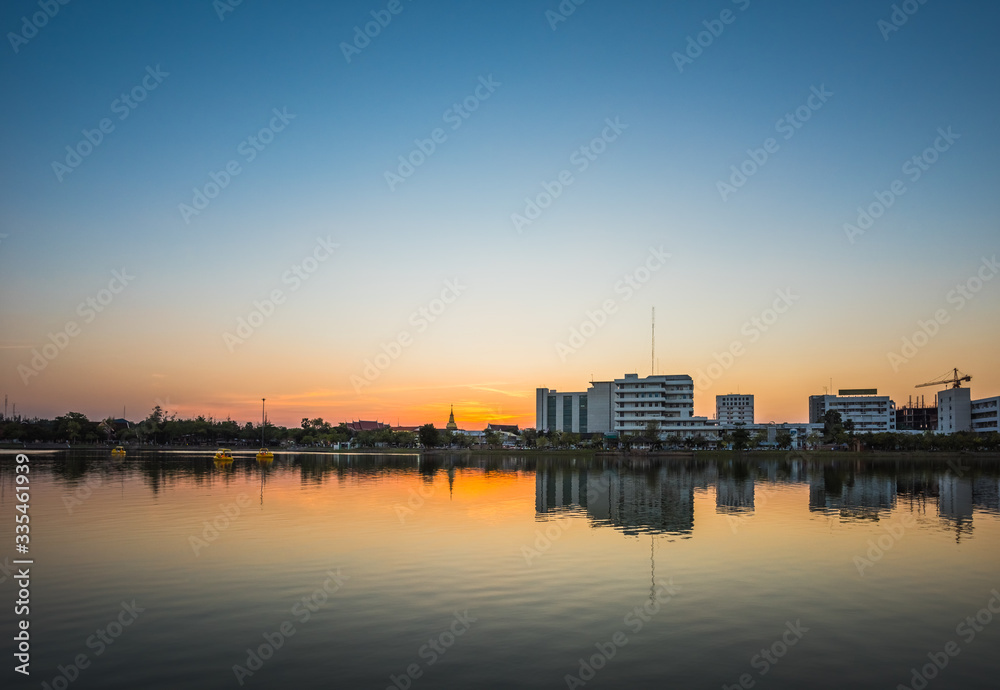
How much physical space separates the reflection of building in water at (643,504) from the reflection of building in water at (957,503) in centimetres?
1540

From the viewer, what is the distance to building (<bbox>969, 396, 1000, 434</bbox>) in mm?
174750

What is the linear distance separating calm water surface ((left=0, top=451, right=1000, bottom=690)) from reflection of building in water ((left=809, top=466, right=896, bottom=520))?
1833 millimetres

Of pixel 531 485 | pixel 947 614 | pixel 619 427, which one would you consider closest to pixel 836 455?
pixel 619 427

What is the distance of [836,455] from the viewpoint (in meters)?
142

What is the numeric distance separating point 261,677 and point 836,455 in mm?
150184

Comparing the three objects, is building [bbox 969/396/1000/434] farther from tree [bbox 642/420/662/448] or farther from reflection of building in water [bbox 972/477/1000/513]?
reflection of building in water [bbox 972/477/1000/513]

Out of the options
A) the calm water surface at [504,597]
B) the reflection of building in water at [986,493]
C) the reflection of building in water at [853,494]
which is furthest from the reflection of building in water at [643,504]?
the reflection of building in water at [986,493]

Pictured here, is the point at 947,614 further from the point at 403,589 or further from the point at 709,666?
the point at 403,589

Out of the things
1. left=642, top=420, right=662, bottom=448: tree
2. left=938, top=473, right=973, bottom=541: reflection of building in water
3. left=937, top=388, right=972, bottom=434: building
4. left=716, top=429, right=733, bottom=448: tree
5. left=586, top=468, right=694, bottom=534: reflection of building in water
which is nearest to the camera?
left=586, top=468, right=694, bottom=534: reflection of building in water

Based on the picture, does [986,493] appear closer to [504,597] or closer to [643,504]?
[643,504]

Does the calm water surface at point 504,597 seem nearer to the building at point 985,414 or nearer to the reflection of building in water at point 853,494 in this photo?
the reflection of building in water at point 853,494

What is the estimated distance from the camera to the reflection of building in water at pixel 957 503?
40344 millimetres

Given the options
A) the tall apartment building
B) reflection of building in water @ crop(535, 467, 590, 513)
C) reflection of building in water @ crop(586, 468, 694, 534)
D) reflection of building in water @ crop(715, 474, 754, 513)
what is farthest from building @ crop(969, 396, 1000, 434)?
reflection of building in water @ crop(535, 467, 590, 513)

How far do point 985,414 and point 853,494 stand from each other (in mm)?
161822
